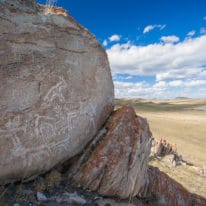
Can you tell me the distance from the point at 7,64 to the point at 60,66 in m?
1.35

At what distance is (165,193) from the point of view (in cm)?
847

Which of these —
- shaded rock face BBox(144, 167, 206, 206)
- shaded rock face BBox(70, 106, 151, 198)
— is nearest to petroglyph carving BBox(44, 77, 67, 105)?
shaded rock face BBox(70, 106, 151, 198)

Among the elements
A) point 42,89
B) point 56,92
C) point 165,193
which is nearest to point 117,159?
point 56,92

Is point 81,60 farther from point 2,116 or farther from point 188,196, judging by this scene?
point 188,196

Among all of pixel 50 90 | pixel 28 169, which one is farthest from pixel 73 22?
pixel 28 169

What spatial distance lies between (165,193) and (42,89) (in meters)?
5.94

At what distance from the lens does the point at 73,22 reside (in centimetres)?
661

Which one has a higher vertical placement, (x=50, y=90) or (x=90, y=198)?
(x=50, y=90)

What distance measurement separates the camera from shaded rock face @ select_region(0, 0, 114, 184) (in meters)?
5.18

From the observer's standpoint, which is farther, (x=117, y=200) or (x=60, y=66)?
(x=117, y=200)

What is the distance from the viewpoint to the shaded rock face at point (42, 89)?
17.0ft

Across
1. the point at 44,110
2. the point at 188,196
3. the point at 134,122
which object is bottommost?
the point at 188,196

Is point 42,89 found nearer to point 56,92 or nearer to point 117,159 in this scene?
point 56,92

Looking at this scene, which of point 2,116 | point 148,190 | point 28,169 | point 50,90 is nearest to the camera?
point 2,116
